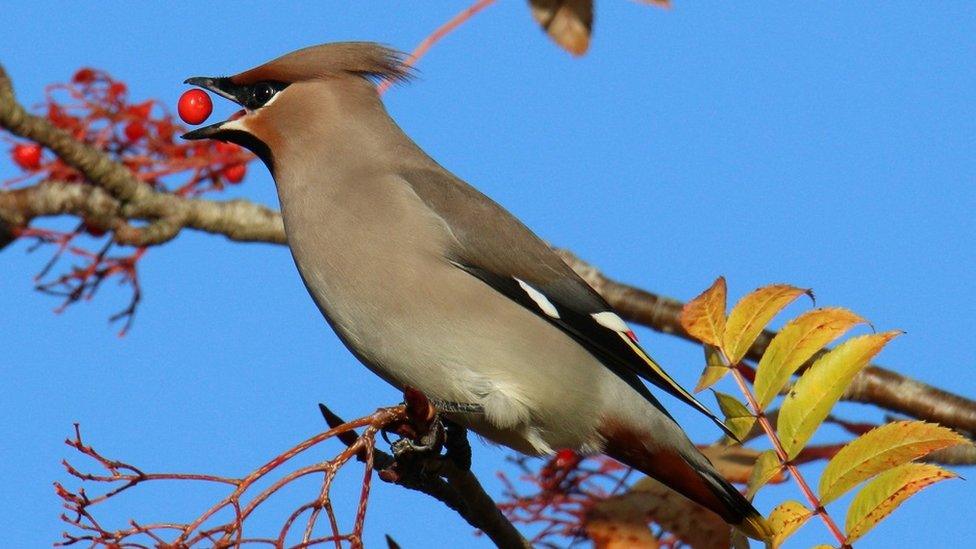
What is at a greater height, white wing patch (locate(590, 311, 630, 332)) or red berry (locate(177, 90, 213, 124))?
red berry (locate(177, 90, 213, 124))

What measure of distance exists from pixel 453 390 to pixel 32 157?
1.73 metres

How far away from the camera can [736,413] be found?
9.29 ft

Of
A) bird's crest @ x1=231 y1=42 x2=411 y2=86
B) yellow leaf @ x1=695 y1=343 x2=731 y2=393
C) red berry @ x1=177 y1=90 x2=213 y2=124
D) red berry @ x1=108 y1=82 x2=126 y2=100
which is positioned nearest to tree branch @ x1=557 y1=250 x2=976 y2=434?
yellow leaf @ x1=695 y1=343 x2=731 y2=393

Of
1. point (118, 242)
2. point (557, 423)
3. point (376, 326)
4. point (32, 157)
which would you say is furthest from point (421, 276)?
point (32, 157)

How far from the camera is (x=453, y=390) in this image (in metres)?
3.52

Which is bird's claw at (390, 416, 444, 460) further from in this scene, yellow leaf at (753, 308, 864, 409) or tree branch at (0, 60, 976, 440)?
tree branch at (0, 60, 976, 440)

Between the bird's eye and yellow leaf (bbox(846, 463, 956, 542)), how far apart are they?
A: 220cm

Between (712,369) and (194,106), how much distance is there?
176 cm

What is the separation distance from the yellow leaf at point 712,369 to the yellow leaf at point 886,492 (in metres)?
0.43

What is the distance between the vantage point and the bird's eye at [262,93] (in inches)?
161

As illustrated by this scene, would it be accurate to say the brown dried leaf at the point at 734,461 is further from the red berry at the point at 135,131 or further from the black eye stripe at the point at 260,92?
the red berry at the point at 135,131

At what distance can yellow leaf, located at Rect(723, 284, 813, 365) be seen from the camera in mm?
2740

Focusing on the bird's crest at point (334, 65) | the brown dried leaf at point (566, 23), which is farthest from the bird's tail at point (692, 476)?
the bird's crest at point (334, 65)

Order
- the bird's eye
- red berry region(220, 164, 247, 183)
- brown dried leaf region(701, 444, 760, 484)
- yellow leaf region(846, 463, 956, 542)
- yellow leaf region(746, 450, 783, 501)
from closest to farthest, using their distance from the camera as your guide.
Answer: yellow leaf region(846, 463, 956, 542) < yellow leaf region(746, 450, 783, 501) < brown dried leaf region(701, 444, 760, 484) < the bird's eye < red berry region(220, 164, 247, 183)
